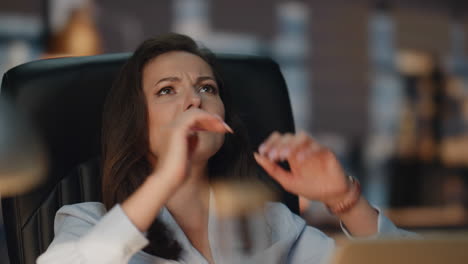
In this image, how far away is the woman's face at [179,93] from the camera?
1.13 m

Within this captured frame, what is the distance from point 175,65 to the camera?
122cm

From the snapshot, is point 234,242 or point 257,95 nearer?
point 234,242

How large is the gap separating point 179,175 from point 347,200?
343 mm

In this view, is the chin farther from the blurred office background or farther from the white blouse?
the blurred office background

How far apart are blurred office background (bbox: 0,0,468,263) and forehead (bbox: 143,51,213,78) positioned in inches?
152

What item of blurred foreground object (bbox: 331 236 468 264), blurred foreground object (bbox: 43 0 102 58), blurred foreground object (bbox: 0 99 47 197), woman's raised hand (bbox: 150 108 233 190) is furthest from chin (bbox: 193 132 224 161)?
blurred foreground object (bbox: 43 0 102 58)

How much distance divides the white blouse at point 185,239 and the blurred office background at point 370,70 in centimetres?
378

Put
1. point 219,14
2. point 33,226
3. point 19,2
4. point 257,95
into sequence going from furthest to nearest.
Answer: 1. point 219,14
2. point 19,2
3. point 257,95
4. point 33,226

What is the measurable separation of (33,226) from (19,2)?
3932 millimetres

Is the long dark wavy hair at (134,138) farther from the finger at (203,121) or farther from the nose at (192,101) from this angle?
the finger at (203,121)

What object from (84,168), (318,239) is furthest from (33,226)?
(318,239)

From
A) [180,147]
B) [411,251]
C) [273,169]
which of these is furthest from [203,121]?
[411,251]

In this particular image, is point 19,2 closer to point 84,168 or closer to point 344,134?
point 344,134

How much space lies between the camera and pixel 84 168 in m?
1.30
